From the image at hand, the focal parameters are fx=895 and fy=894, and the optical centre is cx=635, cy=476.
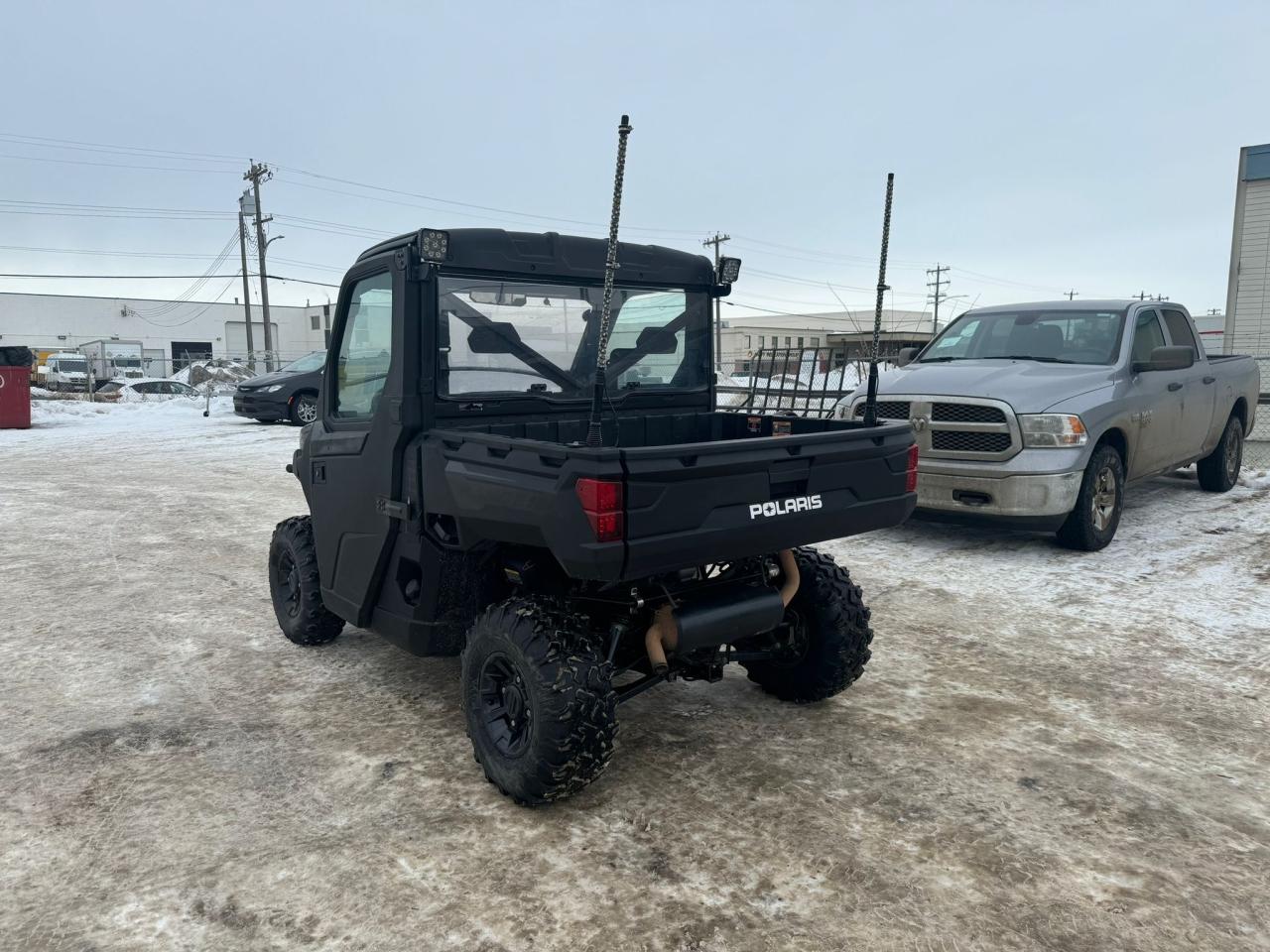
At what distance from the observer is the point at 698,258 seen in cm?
448

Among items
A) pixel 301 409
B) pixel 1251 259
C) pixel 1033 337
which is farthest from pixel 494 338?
pixel 1251 259

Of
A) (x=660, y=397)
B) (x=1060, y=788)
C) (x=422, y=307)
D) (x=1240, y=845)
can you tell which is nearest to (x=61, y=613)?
(x=422, y=307)

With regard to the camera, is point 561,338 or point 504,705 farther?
point 561,338

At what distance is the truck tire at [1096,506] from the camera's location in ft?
21.9

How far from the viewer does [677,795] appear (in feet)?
10.6

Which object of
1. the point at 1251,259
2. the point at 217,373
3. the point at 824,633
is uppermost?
the point at 1251,259

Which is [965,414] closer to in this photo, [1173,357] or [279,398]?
[1173,357]

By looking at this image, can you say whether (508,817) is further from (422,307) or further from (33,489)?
(33,489)

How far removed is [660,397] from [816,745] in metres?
1.75

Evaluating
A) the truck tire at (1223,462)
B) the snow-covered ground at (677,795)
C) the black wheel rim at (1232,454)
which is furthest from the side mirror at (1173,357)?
the black wheel rim at (1232,454)

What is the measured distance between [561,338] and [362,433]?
3.14ft

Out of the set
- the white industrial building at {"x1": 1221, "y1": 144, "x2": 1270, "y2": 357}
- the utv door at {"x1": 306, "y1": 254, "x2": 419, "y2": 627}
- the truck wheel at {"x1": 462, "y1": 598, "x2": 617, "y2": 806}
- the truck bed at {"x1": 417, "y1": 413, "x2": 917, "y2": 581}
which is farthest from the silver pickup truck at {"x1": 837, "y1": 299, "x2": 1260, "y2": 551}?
the white industrial building at {"x1": 1221, "y1": 144, "x2": 1270, "y2": 357}

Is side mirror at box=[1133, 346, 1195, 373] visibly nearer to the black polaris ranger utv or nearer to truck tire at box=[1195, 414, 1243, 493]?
truck tire at box=[1195, 414, 1243, 493]

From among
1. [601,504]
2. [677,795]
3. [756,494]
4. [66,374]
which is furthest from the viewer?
[66,374]
